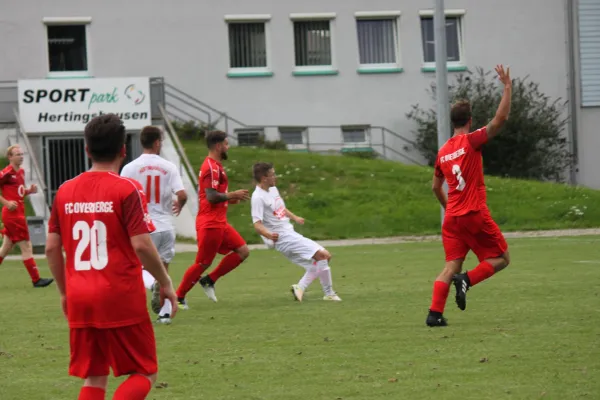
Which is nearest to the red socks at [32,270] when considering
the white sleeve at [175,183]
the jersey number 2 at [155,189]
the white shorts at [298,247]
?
the white shorts at [298,247]

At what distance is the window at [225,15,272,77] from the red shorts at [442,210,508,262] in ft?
88.8

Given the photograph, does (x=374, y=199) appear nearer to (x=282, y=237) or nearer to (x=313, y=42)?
(x=313, y=42)

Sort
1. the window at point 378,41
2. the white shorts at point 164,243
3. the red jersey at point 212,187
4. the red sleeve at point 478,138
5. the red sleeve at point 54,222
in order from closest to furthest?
the red sleeve at point 54,222 < the red sleeve at point 478,138 < the white shorts at point 164,243 < the red jersey at point 212,187 < the window at point 378,41

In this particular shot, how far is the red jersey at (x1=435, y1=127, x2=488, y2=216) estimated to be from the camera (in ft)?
34.6

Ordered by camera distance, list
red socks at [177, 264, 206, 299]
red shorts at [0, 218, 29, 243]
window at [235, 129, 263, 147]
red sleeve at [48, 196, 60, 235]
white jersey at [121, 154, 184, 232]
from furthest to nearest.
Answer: window at [235, 129, 263, 147]
red shorts at [0, 218, 29, 243]
red socks at [177, 264, 206, 299]
white jersey at [121, 154, 184, 232]
red sleeve at [48, 196, 60, 235]

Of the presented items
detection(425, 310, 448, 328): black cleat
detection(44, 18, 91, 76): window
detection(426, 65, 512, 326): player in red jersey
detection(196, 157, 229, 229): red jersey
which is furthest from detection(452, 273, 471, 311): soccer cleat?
detection(44, 18, 91, 76): window

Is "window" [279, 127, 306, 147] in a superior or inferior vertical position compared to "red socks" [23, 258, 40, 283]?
superior

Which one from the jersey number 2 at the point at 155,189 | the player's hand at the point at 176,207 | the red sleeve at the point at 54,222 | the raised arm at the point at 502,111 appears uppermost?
the raised arm at the point at 502,111

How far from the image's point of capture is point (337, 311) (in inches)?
485

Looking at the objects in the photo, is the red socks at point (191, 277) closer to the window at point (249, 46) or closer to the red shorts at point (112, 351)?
the red shorts at point (112, 351)

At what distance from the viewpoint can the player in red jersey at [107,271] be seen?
19.4 feet

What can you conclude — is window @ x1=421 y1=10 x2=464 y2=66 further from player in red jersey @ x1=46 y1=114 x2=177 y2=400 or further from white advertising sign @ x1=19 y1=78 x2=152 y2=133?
player in red jersey @ x1=46 y1=114 x2=177 y2=400

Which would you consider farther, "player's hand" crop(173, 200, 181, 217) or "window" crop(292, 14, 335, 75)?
"window" crop(292, 14, 335, 75)

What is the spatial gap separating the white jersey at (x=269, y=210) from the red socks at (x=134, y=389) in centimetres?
766
